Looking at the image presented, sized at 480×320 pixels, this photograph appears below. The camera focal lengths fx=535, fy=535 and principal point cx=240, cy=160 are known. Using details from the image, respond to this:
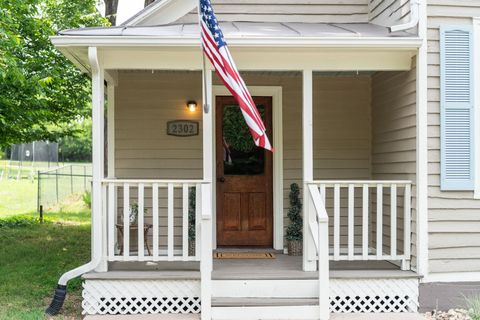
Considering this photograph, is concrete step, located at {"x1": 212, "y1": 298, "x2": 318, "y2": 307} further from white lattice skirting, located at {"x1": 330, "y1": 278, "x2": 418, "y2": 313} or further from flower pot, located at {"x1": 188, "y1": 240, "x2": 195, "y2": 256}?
flower pot, located at {"x1": 188, "y1": 240, "x2": 195, "y2": 256}

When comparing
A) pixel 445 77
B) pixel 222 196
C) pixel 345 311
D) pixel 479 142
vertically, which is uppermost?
pixel 445 77

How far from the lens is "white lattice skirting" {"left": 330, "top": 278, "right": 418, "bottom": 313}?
5.21 metres

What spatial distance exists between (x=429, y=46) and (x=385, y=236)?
7.55 feet

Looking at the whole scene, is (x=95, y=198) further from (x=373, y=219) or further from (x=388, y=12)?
(x=388, y=12)

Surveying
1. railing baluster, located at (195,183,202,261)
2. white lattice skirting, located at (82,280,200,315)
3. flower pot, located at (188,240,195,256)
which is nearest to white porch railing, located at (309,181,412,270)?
railing baluster, located at (195,183,202,261)

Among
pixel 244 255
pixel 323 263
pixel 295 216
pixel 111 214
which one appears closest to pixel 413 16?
pixel 323 263

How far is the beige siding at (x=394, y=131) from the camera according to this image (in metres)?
5.48

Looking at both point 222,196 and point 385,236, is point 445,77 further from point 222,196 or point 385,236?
point 222,196

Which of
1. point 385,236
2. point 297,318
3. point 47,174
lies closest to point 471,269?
point 385,236

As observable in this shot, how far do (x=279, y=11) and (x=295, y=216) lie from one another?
253 centimetres

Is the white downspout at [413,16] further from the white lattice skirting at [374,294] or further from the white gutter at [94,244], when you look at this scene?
the white gutter at [94,244]

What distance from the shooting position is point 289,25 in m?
6.10

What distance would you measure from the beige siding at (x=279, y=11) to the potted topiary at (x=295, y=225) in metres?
2.08

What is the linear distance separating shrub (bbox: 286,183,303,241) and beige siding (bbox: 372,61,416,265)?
100 cm
